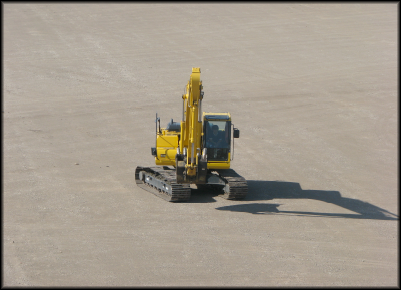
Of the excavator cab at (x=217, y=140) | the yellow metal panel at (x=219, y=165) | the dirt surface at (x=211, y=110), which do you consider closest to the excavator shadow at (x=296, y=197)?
the dirt surface at (x=211, y=110)

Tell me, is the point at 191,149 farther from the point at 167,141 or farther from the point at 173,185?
the point at 167,141

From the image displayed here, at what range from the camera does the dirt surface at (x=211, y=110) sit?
16375mm

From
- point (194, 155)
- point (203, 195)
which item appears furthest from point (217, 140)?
point (203, 195)

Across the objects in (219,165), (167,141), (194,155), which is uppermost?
(167,141)

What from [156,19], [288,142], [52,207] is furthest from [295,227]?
[156,19]

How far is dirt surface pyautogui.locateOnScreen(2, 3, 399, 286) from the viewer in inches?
645

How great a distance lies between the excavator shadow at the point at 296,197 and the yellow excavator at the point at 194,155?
833 mm

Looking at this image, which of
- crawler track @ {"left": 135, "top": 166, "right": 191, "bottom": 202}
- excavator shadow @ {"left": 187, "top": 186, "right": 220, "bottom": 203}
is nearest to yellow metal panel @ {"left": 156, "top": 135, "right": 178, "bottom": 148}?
crawler track @ {"left": 135, "top": 166, "right": 191, "bottom": 202}

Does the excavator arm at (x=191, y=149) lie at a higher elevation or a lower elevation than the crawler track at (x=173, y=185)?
higher

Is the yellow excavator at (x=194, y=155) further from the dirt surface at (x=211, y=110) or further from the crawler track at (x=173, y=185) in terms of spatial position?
the dirt surface at (x=211, y=110)

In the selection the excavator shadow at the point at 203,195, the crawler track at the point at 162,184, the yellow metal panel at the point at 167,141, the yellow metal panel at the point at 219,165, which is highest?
the yellow metal panel at the point at 167,141

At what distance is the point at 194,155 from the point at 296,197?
4.12m

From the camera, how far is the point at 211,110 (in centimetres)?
3369

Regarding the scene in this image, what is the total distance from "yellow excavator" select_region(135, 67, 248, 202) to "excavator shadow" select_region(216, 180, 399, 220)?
2.73ft
